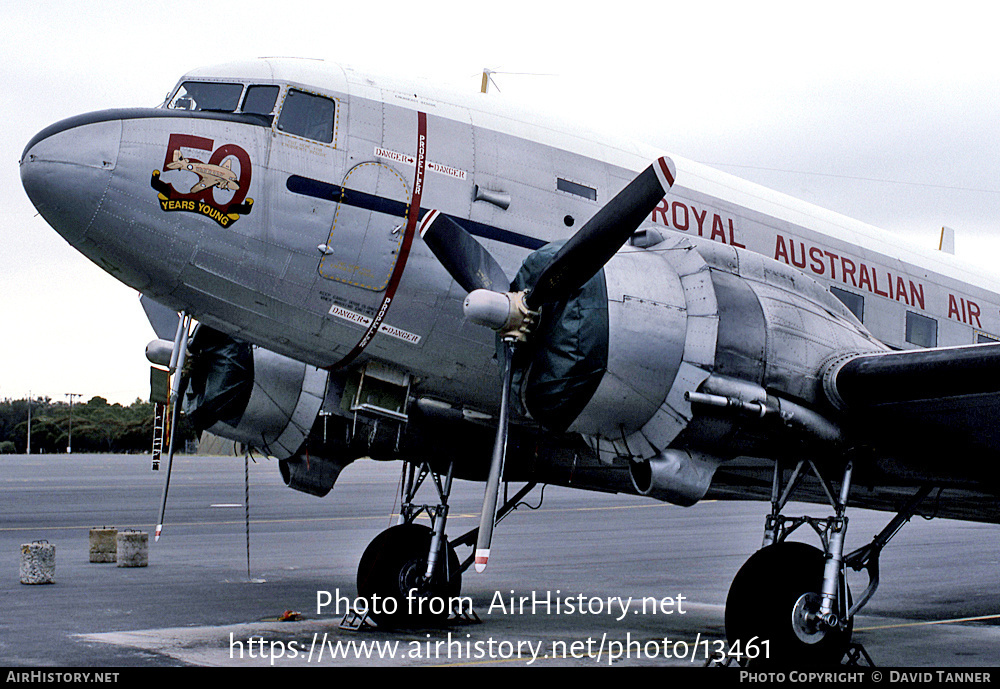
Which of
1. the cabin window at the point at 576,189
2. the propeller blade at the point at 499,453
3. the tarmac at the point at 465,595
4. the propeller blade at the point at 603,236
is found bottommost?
the tarmac at the point at 465,595

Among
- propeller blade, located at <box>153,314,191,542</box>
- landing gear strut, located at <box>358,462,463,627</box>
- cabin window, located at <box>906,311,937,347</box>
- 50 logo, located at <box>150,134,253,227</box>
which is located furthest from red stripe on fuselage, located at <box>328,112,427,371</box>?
cabin window, located at <box>906,311,937,347</box>

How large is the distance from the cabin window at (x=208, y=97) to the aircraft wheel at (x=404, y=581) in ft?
Result: 17.1

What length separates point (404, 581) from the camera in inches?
471

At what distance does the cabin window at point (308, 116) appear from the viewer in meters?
9.30

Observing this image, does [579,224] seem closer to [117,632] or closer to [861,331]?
[861,331]

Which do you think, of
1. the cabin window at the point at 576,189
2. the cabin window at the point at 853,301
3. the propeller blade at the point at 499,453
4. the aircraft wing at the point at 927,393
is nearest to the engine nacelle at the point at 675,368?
the propeller blade at the point at 499,453

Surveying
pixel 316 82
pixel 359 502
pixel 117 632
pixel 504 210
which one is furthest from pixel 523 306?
pixel 359 502

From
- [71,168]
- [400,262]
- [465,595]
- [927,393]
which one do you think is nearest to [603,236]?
[400,262]

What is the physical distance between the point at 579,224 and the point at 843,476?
3465mm

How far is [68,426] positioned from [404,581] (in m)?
99.9

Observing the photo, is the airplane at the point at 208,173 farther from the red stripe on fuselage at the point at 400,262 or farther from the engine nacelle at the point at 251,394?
the engine nacelle at the point at 251,394

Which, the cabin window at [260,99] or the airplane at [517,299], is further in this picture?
the cabin window at [260,99]

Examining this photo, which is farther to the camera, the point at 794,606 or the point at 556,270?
the point at 794,606

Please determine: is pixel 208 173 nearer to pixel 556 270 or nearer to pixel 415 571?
pixel 556 270
